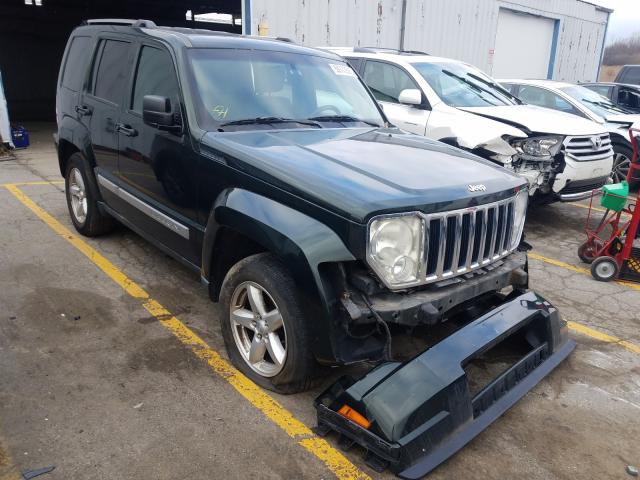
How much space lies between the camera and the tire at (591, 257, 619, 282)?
525 centimetres

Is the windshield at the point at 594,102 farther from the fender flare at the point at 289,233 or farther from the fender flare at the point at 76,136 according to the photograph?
the fender flare at the point at 289,233

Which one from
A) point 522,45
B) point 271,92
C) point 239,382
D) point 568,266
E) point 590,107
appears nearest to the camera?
point 239,382

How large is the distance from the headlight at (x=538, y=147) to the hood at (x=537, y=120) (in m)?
0.11

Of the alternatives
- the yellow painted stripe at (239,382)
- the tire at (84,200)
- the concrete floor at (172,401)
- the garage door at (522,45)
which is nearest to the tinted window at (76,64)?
the tire at (84,200)

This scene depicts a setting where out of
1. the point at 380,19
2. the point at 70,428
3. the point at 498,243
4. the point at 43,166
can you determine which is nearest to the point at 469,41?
the point at 380,19

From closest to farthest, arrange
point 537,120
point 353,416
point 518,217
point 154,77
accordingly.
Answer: point 353,416, point 518,217, point 154,77, point 537,120

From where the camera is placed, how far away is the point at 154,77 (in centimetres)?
407

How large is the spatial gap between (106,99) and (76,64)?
3.59 ft

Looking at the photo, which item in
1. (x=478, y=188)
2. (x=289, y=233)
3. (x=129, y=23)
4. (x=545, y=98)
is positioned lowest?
(x=289, y=233)

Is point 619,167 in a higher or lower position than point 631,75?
lower

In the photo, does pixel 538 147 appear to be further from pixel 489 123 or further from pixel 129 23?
pixel 129 23

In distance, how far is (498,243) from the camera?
3.25 meters

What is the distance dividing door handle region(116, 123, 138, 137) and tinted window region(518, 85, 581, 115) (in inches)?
308

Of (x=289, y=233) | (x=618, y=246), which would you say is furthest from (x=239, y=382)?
(x=618, y=246)
